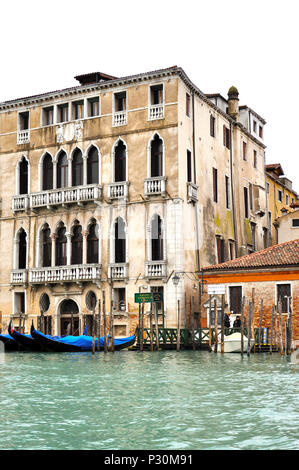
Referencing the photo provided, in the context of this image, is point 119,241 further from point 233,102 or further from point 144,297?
point 233,102

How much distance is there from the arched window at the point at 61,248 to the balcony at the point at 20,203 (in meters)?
1.47

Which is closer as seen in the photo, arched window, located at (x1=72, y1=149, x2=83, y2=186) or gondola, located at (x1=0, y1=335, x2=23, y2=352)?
gondola, located at (x1=0, y1=335, x2=23, y2=352)

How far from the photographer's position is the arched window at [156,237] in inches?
858

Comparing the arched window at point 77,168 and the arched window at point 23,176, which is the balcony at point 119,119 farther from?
the arched window at point 23,176

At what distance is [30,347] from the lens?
20.5m

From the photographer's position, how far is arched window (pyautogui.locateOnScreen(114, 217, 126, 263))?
2234 cm

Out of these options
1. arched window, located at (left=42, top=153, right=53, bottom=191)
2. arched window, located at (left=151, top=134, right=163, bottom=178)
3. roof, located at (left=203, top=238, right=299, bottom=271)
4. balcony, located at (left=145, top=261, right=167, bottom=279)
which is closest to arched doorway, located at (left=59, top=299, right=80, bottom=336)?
balcony, located at (left=145, top=261, right=167, bottom=279)

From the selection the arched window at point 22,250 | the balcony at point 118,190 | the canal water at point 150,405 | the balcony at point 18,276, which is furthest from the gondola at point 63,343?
the balcony at point 118,190

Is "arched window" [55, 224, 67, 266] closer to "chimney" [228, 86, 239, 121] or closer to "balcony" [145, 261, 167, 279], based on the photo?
"balcony" [145, 261, 167, 279]

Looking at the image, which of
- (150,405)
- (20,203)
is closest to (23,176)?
(20,203)

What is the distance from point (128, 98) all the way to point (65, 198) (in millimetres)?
3808

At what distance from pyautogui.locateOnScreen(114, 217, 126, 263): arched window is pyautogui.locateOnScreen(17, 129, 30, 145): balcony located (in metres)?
4.75

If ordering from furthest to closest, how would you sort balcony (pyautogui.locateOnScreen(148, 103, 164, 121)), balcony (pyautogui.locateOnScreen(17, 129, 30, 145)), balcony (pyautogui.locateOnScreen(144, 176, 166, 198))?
balcony (pyautogui.locateOnScreen(17, 129, 30, 145)) → balcony (pyautogui.locateOnScreen(148, 103, 164, 121)) → balcony (pyautogui.locateOnScreen(144, 176, 166, 198))

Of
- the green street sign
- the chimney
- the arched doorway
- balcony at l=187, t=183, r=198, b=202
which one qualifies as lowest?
the arched doorway
